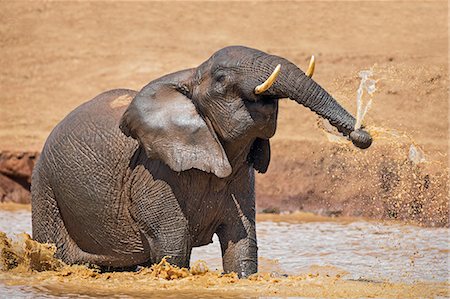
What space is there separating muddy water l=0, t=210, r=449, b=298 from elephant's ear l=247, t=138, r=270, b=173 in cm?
85

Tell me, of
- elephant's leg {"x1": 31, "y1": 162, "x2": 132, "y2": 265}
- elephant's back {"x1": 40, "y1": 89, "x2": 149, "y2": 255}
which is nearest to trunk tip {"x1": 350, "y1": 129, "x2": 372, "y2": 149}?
elephant's back {"x1": 40, "y1": 89, "x2": 149, "y2": 255}

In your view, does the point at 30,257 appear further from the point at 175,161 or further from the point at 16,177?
the point at 16,177

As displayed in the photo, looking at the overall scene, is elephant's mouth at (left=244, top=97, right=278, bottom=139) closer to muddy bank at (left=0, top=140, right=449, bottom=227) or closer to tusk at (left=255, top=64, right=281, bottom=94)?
tusk at (left=255, top=64, right=281, bottom=94)

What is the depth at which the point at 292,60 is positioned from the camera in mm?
21375

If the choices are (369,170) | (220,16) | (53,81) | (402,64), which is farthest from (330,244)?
(220,16)

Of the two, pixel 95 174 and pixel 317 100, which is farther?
pixel 95 174

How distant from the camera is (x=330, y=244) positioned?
43.3 feet

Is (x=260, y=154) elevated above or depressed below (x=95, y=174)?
above

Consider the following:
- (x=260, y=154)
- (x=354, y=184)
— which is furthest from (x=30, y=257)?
(x=354, y=184)

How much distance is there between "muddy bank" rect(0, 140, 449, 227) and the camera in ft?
49.1

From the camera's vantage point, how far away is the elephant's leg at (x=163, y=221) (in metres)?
8.88

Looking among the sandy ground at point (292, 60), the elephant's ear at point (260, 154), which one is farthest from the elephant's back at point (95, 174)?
the sandy ground at point (292, 60)

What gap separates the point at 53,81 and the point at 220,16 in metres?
4.34

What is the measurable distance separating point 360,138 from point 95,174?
2.35 meters
